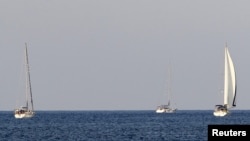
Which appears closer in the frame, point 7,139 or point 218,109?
point 7,139

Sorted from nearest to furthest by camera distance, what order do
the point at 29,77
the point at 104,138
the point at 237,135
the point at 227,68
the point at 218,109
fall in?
1. the point at 237,135
2. the point at 104,138
3. the point at 227,68
4. the point at 218,109
5. the point at 29,77

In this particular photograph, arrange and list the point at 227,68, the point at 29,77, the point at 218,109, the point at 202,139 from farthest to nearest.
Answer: the point at 29,77
the point at 218,109
the point at 227,68
the point at 202,139

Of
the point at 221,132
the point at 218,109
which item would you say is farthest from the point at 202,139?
the point at 218,109

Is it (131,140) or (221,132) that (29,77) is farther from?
(221,132)

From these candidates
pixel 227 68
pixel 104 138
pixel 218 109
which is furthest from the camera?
pixel 218 109

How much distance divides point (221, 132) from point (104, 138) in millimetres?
71049

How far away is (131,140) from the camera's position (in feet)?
312

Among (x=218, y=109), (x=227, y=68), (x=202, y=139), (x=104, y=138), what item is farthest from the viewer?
(x=218, y=109)

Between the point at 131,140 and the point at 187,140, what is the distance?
5.86 metres

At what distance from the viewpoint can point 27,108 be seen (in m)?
190

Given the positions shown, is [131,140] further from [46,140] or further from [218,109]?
[218,109]

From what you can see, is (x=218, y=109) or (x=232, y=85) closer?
(x=232, y=85)

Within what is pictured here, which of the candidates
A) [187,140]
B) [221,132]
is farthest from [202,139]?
[221,132]

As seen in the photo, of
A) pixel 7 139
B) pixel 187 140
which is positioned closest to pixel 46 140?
pixel 7 139
